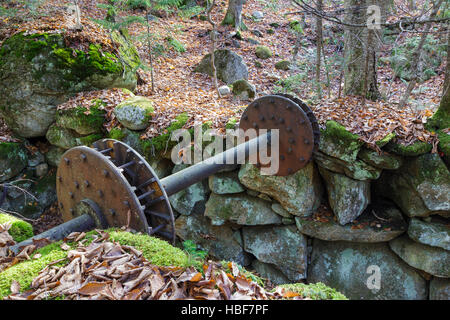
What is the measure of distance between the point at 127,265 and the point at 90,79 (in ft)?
18.8

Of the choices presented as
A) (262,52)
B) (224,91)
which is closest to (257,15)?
(262,52)

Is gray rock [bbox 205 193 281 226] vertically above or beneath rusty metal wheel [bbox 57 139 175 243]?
beneath

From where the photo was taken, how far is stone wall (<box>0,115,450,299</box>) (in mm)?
4143

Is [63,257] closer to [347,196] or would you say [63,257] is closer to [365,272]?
[347,196]

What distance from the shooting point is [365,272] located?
183 inches

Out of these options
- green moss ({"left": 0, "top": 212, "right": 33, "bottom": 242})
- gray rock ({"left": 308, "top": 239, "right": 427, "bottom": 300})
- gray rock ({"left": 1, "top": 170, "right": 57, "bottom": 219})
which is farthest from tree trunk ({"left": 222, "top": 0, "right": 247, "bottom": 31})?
green moss ({"left": 0, "top": 212, "right": 33, "bottom": 242})

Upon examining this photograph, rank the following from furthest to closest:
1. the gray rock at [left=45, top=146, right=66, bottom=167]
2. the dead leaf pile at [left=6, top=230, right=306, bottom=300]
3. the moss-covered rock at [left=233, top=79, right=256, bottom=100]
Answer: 1. the moss-covered rock at [left=233, top=79, right=256, bottom=100]
2. the gray rock at [left=45, top=146, right=66, bottom=167]
3. the dead leaf pile at [left=6, top=230, right=306, bottom=300]

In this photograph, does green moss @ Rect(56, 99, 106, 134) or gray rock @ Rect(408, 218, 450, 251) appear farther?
green moss @ Rect(56, 99, 106, 134)

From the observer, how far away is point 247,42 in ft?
40.1

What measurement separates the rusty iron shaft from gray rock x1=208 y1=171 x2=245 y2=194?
3.36 ft

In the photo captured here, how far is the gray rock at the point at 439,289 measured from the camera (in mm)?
4273

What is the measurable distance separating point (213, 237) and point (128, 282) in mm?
3613

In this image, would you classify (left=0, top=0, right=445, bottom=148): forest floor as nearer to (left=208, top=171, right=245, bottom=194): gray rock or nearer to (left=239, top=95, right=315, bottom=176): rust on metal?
(left=239, top=95, right=315, bottom=176): rust on metal

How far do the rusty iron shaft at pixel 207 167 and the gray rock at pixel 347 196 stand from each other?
123 cm
